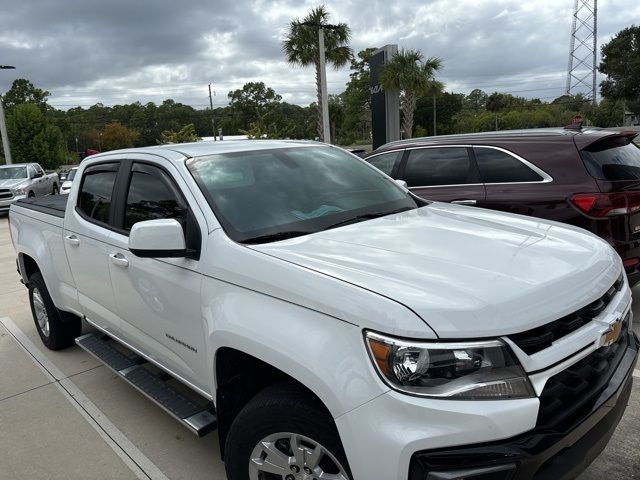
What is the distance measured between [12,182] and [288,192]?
17.6 meters

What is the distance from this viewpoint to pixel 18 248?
5.07m

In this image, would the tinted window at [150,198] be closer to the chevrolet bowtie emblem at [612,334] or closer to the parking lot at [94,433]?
the parking lot at [94,433]

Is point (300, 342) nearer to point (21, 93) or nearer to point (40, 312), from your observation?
point (40, 312)

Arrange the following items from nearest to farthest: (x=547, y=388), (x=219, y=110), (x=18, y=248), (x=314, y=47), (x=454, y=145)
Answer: (x=547, y=388) → (x=18, y=248) → (x=454, y=145) → (x=314, y=47) → (x=219, y=110)

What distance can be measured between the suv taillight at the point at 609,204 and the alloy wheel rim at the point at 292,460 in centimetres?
354

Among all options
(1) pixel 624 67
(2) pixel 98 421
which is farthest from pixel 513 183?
(1) pixel 624 67

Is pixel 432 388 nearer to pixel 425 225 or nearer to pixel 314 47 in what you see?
pixel 425 225

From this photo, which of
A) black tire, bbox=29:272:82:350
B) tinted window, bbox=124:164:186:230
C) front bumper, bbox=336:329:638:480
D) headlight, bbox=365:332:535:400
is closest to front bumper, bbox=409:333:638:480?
front bumper, bbox=336:329:638:480

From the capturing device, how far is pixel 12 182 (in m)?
17.4

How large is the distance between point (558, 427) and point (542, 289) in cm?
47

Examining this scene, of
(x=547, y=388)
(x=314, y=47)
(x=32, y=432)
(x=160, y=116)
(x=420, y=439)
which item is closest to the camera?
(x=420, y=439)

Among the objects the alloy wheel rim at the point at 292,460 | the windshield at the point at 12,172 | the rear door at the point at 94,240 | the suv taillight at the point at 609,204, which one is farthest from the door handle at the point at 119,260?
the windshield at the point at 12,172

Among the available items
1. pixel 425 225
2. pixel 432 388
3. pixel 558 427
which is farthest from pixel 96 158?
pixel 558 427

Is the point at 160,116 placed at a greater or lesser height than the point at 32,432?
greater
